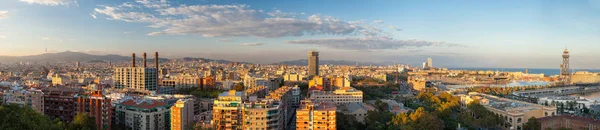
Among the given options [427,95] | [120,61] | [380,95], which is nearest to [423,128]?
[427,95]

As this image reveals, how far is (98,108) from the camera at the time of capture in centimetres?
870

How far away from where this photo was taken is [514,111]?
35.7 ft

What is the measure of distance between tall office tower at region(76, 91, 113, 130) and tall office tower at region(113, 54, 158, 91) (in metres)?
7.79

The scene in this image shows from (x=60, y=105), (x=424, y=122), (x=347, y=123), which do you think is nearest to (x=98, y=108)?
(x=60, y=105)

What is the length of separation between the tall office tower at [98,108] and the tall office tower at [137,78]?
25.6 ft

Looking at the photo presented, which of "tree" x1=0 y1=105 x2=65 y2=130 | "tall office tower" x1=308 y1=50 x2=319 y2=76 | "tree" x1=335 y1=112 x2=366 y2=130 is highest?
"tall office tower" x1=308 y1=50 x2=319 y2=76

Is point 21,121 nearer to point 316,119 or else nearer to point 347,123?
point 316,119

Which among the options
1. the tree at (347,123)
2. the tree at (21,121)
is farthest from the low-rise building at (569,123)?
the tree at (21,121)

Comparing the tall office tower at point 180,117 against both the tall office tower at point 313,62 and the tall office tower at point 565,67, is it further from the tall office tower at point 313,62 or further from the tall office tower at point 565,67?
the tall office tower at point 565,67

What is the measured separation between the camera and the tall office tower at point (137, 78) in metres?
16.7

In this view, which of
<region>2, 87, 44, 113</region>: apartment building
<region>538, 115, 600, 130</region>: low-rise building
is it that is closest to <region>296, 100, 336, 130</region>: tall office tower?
<region>538, 115, 600, 130</region>: low-rise building

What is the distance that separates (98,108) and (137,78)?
8.50 metres

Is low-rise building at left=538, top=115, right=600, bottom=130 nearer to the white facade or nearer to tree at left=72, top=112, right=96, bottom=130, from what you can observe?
the white facade

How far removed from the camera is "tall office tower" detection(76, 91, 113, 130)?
870cm
